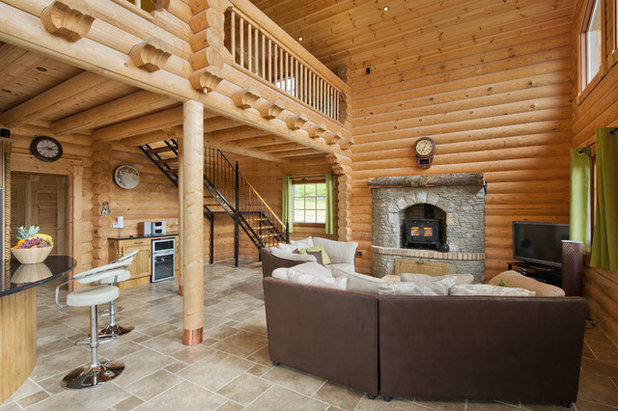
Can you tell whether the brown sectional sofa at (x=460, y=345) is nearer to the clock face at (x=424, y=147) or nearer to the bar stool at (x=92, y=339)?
the bar stool at (x=92, y=339)

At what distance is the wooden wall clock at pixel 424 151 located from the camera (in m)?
5.81

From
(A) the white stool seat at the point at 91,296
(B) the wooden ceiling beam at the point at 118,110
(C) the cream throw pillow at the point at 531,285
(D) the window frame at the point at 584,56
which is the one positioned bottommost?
(A) the white stool seat at the point at 91,296

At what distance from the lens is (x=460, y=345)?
207 centimetres

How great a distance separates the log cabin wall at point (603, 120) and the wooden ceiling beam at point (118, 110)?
4.71 metres

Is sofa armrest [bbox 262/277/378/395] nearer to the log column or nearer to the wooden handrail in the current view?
the log column

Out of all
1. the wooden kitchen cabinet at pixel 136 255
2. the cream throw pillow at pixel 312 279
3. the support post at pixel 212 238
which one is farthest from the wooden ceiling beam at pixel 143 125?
the support post at pixel 212 238

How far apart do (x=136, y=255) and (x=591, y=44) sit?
311 inches

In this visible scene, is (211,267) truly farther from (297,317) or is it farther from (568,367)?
(568,367)

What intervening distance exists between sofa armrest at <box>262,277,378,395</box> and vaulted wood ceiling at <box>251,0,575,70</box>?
4.97 metres

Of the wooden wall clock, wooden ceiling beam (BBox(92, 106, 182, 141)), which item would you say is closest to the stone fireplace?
the wooden wall clock

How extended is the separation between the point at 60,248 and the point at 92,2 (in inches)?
240

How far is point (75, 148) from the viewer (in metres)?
5.00

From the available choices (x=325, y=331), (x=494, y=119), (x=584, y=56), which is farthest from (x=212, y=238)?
(x=584, y=56)

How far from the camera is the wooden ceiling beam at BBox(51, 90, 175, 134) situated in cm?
328
